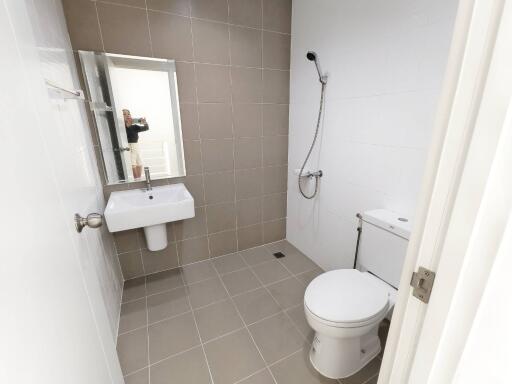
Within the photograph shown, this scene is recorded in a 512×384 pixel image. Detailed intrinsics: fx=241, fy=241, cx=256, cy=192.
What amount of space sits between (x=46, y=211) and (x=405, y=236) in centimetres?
149

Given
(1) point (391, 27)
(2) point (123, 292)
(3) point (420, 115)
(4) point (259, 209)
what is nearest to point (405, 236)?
(3) point (420, 115)

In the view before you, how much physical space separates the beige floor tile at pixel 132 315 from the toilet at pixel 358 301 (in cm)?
119

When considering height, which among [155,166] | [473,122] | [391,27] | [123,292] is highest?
[391,27]

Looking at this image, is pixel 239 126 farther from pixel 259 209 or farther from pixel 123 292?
pixel 123 292

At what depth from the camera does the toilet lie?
116 centimetres

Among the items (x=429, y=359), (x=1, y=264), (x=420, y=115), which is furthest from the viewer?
(x=420, y=115)

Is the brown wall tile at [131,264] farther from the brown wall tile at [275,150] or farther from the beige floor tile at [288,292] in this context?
the brown wall tile at [275,150]

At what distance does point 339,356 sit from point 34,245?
1415 millimetres

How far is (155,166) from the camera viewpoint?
1.98m

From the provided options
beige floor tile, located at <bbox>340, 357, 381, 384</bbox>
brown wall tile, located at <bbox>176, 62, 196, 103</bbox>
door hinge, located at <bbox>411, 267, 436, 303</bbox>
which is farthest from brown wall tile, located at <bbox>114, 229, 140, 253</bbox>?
door hinge, located at <bbox>411, 267, 436, 303</bbox>

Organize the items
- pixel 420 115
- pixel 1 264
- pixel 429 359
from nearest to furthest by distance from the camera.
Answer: pixel 1 264, pixel 429 359, pixel 420 115

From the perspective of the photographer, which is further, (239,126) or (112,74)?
(239,126)

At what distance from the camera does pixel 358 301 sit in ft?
4.03

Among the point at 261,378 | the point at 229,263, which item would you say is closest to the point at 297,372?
the point at 261,378
